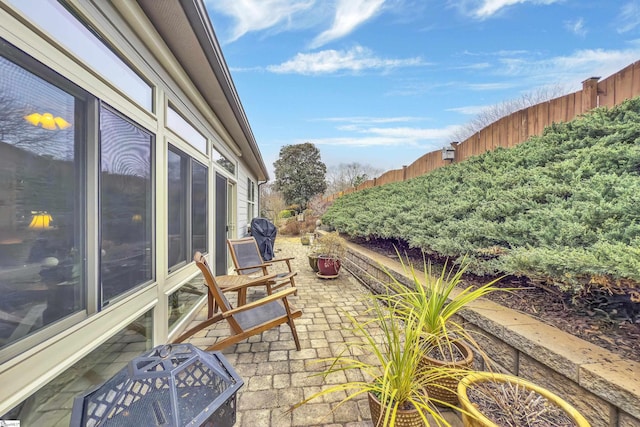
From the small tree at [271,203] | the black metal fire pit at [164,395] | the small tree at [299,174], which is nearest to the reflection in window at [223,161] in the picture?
the black metal fire pit at [164,395]

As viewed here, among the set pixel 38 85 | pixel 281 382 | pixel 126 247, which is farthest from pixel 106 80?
pixel 281 382

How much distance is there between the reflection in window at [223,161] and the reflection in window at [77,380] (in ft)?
8.97

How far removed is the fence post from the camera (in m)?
2.84

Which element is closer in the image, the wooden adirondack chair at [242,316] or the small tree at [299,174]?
the wooden adirondack chair at [242,316]

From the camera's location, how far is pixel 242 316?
2613 mm

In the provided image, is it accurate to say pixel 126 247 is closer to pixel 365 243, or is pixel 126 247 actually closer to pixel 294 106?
pixel 365 243

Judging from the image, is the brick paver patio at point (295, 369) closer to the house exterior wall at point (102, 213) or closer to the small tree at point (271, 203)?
the house exterior wall at point (102, 213)

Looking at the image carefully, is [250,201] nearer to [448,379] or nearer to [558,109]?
[558,109]

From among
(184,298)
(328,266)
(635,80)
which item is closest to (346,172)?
(328,266)

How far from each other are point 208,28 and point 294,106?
1091cm

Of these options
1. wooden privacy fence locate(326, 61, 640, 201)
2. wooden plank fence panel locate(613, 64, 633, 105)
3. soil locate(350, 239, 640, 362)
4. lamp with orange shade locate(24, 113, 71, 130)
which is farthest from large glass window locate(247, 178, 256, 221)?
wooden plank fence panel locate(613, 64, 633, 105)

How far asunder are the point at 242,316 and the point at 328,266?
107 inches

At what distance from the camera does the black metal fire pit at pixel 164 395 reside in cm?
95

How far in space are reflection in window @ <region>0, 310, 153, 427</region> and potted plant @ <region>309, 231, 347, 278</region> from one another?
3.37 metres
